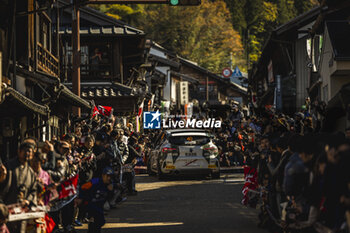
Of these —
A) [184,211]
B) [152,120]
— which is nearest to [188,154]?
[184,211]

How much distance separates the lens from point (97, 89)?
3247cm

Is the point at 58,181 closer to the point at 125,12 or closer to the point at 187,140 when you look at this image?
the point at 187,140

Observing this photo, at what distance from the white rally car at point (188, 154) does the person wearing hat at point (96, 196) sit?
11.9 metres

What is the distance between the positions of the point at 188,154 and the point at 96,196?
12411 mm

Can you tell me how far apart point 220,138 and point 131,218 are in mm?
16918

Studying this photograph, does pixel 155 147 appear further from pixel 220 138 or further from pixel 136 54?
pixel 136 54

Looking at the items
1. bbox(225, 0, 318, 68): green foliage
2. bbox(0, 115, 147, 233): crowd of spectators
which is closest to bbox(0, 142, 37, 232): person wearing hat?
bbox(0, 115, 147, 233): crowd of spectators

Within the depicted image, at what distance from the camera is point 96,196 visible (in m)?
11.1

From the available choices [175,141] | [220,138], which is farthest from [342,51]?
[220,138]

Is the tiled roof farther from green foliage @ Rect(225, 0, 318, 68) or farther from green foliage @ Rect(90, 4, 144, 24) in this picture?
green foliage @ Rect(225, 0, 318, 68)

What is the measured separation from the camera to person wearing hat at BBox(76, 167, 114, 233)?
35.7 feet

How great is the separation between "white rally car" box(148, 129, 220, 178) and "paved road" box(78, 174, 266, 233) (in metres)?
1.53

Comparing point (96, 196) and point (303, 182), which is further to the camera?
point (96, 196)

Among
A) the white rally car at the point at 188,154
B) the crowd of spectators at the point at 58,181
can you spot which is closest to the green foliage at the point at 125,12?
the white rally car at the point at 188,154
